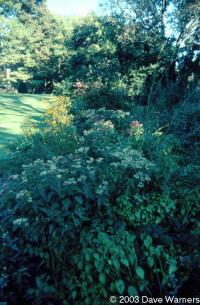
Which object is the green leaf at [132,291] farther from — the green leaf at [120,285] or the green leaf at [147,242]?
the green leaf at [147,242]

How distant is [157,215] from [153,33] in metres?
10.0

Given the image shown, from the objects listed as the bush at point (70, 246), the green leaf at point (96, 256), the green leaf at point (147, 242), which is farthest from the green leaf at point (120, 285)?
the green leaf at point (147, 242)

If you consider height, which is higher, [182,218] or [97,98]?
[97,98]

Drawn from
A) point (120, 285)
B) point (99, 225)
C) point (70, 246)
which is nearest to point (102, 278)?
point (120, 285)

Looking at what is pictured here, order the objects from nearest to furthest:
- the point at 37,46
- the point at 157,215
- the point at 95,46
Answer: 1. the point at 157,215
2. the point at 95,46
3. the point at 37,46

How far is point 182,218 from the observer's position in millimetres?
2920

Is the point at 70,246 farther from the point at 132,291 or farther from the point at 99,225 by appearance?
the point at 132,291

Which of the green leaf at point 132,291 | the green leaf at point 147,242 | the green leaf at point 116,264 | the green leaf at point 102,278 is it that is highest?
the green leaf at point 147,242

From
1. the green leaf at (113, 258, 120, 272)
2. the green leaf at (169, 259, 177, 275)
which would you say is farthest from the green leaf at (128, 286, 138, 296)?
the green leaf at (169, 259, 177, 275)

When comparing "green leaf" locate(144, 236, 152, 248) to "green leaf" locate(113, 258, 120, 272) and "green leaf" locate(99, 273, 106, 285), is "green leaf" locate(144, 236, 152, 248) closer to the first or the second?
"green leaf" locate(113, 258, 120, 272)

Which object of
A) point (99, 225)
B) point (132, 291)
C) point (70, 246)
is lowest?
point (132, 291)

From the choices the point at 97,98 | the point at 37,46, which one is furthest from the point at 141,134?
the point at 37,46

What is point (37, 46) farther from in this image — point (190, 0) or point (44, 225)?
point (44, 225)

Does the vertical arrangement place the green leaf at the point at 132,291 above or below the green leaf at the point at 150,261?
below
